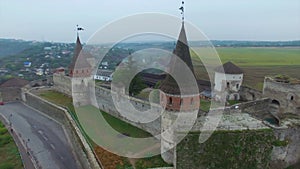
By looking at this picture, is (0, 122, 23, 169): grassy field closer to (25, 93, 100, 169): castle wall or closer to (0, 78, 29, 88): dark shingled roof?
(25, 93, 100, 169): castle wall

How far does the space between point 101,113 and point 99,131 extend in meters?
4.99

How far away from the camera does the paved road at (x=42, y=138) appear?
1925cm

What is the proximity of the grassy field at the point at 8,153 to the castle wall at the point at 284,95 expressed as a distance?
23.2 meters

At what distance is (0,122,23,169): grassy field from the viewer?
63.7ft

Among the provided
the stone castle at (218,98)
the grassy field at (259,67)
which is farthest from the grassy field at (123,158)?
the grassy field at (259,67)

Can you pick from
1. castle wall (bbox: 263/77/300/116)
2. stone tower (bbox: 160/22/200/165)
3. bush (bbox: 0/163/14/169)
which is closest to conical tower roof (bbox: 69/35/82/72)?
bush (bbox: 0/163/14/169)

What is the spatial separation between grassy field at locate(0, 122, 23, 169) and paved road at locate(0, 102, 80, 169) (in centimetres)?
89

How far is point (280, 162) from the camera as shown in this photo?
53.3ft

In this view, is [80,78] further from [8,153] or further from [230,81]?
[230,81]

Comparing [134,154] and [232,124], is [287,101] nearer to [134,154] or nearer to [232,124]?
[232,124]

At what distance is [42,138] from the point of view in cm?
2372

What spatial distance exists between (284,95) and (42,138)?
22943mm

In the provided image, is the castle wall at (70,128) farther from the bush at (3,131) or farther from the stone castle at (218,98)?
the bush at (3,131)

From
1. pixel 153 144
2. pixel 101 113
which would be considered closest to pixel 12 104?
pixel 101 113
